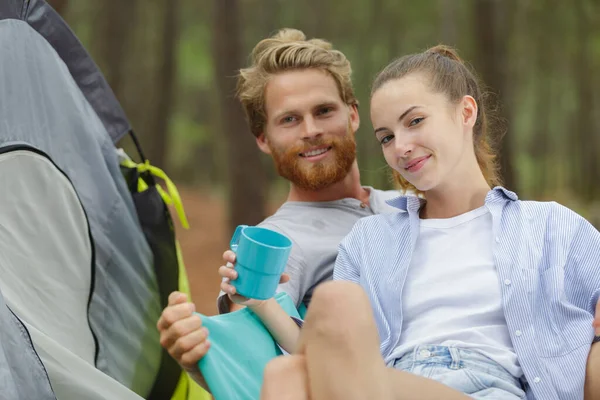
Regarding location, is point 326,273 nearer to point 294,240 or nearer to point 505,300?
point 294,240

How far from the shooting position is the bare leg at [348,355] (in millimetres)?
1127

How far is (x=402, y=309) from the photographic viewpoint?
1539 mm

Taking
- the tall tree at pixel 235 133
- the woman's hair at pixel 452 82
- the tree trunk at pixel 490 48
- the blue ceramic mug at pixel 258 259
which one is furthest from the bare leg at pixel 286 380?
the tall tree at pixel 235 133

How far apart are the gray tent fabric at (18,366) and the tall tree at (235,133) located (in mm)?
4154

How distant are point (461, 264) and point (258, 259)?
403 mm

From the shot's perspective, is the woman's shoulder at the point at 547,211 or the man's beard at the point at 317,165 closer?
the woman's shoulder at the point at 547,211

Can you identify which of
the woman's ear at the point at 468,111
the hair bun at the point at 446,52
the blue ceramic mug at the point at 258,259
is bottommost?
the blue ceramic mug at the point at 258,259

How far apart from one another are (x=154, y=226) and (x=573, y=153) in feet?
43.3

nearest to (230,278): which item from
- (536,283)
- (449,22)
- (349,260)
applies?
(349,260)

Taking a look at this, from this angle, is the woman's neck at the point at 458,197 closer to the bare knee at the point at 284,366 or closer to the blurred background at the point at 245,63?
the bare knee at the point at 284,366

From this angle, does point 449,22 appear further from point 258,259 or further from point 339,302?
point 339,302

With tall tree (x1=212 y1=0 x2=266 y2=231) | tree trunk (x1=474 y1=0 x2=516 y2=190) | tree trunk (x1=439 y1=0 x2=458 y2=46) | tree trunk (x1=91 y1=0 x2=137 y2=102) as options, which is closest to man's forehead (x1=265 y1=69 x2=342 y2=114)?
tree trunk (x1=474 y1=0 x2=516 y2=190)

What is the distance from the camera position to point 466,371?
137 cm

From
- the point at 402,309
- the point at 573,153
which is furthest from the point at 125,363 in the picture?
the point at 573,153
